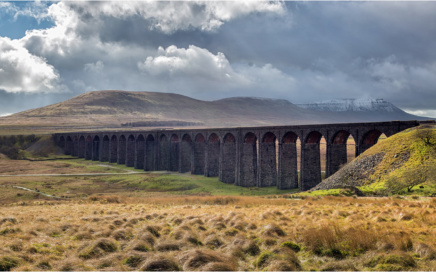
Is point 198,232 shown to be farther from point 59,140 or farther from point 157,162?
point 59,140

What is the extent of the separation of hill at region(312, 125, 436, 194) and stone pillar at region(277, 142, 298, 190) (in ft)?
42.6

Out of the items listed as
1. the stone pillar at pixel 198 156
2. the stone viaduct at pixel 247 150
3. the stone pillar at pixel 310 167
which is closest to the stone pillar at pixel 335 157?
the stone viaduct at pixel 247 150

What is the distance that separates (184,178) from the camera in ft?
217

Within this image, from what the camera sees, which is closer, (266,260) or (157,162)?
(266,260)

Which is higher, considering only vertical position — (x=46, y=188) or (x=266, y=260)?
(x=266, y=260)

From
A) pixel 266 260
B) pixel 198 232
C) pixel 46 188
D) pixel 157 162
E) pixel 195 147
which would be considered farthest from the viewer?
pixel 157 162

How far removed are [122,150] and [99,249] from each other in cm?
8947

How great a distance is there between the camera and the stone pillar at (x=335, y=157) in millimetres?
46719

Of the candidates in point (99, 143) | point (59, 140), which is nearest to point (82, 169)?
point (99, 143)

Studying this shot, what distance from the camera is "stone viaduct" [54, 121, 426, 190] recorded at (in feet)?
153

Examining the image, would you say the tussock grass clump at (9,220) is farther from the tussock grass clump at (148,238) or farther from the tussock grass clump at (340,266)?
the tussock grass clump at (340,266)

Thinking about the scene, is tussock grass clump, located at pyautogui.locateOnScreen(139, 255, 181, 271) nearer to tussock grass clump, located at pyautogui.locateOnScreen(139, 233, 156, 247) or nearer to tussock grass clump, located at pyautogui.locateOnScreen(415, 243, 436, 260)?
tussock grass clump, located at pyautogui.locateOnScreen(139, 233, 156, 247)

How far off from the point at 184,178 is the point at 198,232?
5189 centimetres

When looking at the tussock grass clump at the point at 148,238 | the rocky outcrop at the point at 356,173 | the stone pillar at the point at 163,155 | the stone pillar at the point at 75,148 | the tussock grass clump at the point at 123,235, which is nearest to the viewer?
the tussock grass clump at the point at 148,238
